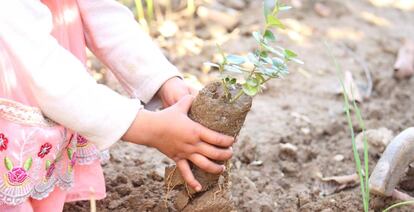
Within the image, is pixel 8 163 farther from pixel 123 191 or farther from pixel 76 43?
pixel 123 191

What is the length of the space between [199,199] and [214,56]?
114cm

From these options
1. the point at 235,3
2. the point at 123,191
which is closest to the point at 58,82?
the point at 123,191

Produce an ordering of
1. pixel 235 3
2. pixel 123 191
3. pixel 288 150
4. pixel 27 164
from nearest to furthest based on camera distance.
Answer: pixel 27 164, pixel 123 191, pixel 288 150, pixel 235 3

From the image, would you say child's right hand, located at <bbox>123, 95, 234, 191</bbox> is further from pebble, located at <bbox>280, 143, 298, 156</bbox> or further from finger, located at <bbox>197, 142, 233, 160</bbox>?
pebble, located at <bbox>280, 143, 298, 156</bbox>

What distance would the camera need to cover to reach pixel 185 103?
5.22ft

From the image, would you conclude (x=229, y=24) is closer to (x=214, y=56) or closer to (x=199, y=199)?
(x=214, y=56)

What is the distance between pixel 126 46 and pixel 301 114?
33.8 inches

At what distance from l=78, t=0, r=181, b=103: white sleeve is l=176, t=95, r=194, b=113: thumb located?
0.17 meters

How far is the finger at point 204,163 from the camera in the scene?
155 cm

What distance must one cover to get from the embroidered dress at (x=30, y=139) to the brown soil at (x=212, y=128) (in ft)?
0.83

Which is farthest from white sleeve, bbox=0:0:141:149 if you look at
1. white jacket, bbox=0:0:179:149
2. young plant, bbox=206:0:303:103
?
young plant, bbox=206:0:303:103

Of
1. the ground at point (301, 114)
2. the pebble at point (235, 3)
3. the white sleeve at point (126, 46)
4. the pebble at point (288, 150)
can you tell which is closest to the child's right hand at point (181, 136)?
the white sleeve at point (126, 46)

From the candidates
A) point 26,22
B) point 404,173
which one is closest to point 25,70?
point 26,22

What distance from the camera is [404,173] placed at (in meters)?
1.90
